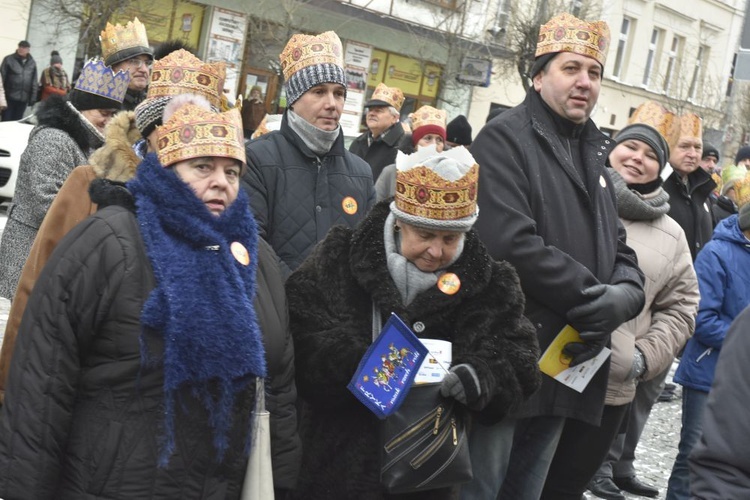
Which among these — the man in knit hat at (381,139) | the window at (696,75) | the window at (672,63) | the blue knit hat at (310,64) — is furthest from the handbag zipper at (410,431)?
the window at (696,75)

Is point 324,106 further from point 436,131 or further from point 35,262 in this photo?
point 436,131

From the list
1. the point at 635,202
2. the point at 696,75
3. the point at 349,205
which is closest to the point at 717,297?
the point at 635,202

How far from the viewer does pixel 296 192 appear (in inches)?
195

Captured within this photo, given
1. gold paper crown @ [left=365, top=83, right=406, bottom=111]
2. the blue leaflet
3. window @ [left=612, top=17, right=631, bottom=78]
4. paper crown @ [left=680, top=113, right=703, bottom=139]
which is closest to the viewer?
the blue leaflet

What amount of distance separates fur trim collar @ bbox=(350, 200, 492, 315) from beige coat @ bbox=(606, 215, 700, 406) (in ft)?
5.52

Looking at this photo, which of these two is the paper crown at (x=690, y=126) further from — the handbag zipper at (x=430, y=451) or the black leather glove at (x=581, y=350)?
the handbag zipper at (x=430, y=451)

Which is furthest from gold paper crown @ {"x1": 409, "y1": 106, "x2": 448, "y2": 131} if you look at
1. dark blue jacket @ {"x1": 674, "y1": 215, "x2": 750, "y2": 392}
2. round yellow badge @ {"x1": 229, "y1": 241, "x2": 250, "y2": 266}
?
round yellow badge @ {"x1": 229, "y1": 241, "x2": 250, "y2": 266}

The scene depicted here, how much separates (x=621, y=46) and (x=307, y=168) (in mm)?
34251

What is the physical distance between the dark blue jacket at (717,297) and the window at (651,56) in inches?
1323

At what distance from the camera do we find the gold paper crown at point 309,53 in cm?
536

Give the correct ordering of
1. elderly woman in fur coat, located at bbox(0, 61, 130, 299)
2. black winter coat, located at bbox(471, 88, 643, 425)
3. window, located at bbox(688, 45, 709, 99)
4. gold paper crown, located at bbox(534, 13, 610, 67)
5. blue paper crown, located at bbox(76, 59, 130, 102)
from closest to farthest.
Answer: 1. black winter coat, located at bbox(471, 88, 643, 425)
2. gold paper crown, located at bbox(534, 13, 610, 67)
3. elderly woman in fur coat, located at bbox(0, 61, 130, 299)
4. blue paper crown, located at bbox(76, 59, 130, 102)
5. window, located at bbox(688, 45, 709, 99)

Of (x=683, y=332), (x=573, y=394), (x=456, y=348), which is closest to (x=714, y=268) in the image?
(x=683, y=332)

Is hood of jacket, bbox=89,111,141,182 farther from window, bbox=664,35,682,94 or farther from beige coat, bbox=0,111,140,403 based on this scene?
window, bbox=664,35,682,94

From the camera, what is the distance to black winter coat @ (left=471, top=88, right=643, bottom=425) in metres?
4.29
